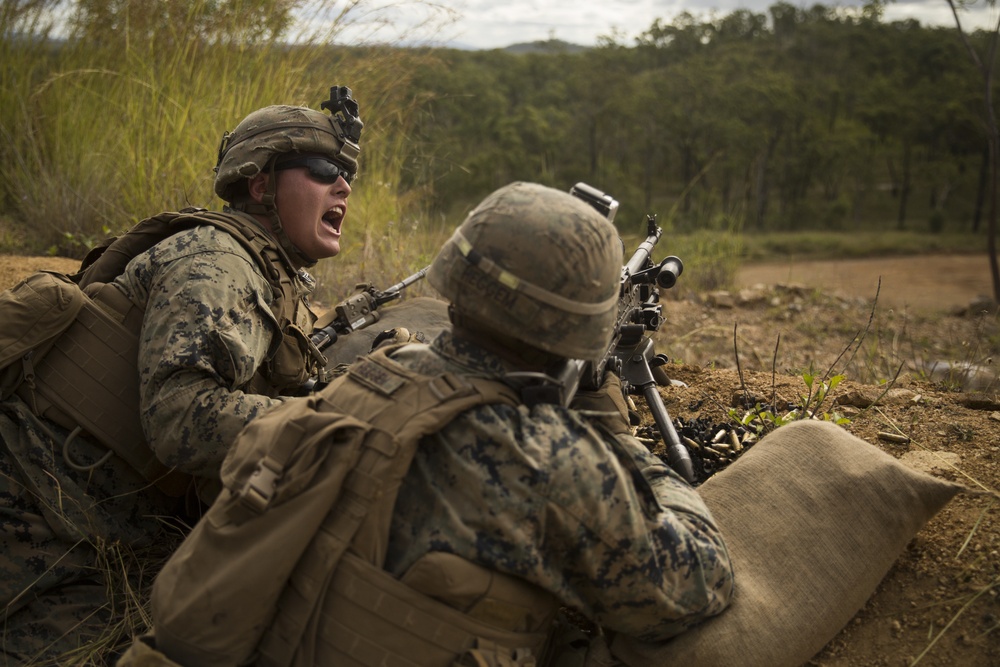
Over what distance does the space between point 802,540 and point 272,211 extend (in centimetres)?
219

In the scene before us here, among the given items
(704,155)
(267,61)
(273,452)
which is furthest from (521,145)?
(273,452)

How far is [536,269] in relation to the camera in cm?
194

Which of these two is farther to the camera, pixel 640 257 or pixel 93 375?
pixel 640 257

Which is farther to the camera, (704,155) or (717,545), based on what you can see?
(704,155)

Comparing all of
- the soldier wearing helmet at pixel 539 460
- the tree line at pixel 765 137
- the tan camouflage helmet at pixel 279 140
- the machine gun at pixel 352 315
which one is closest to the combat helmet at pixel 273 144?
the tan camouflage helmet at pixel 279 140

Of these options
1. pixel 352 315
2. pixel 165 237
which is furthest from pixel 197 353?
pixel 352 315

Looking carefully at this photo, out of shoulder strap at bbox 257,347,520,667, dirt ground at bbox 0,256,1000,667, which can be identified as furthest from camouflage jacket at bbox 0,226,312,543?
dirt ground at bbox 0,256,1000,667

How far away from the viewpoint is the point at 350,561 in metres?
1.88

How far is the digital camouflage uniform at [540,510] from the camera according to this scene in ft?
6.15

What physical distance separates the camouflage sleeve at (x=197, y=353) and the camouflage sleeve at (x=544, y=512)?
912 millimetres

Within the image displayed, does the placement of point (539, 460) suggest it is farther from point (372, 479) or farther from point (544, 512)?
point (372, 479)

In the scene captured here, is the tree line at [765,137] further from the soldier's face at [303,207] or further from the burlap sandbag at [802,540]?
the burlap sandbag at [802,540]

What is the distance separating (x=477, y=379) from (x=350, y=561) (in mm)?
500

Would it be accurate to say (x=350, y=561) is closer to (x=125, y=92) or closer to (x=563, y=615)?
(x=563, y=615)
